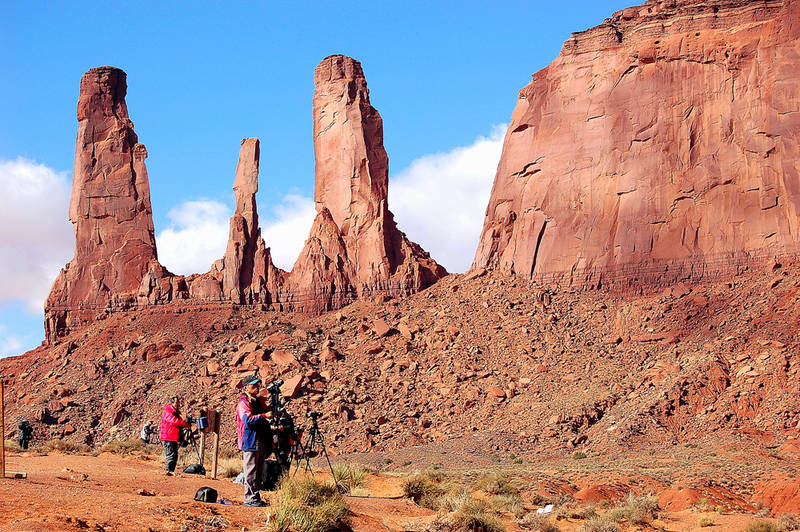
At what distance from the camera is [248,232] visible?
7250 centimetres

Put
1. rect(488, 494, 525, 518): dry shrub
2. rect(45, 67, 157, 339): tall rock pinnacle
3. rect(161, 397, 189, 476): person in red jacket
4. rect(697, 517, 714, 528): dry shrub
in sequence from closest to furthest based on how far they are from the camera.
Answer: rect(488, 494, 525, 518): dry shrub
rect(161, 397, 189, 476): person in red jacket
rect(697, 517, 714, 528): dry shrub
rect(45, 67, 157, 339): tall rock pinnacle

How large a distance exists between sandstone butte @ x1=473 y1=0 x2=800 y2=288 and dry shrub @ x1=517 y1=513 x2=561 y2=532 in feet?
141

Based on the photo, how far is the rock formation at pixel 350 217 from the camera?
69188 millimetres

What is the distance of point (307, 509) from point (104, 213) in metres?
65.8

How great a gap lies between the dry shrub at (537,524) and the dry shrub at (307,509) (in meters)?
4.75

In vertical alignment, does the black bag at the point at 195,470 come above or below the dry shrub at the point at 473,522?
above

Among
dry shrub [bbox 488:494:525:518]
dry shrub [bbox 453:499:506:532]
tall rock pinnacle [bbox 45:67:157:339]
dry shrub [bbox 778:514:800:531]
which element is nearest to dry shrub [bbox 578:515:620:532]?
dry shrub [bbox 488:494:525:518]

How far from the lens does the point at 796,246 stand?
58.4m

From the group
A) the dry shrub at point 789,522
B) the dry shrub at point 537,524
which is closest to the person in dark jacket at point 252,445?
the dry shrub at point 537,524

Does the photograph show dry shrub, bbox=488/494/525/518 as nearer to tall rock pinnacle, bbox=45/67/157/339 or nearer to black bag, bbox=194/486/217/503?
black bag, bbox=194/486/217/503

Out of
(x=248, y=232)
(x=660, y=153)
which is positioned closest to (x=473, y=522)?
(x=660, y=153)

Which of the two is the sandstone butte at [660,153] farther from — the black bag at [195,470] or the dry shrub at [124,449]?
the black bag at [195,470]

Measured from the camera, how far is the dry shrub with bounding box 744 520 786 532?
791 inches

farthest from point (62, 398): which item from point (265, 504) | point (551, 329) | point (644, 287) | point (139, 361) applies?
point (265, 504)
